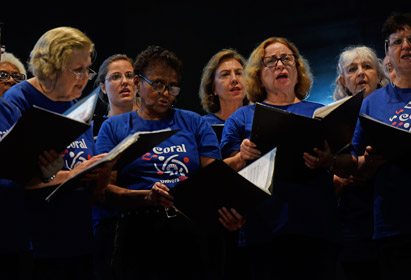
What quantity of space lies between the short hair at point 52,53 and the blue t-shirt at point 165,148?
36 centimetres

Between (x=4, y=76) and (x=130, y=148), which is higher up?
(x=4, y=76)

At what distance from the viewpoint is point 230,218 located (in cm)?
202

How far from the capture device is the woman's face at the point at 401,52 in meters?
2.35

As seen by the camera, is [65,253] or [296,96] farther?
[296,96]

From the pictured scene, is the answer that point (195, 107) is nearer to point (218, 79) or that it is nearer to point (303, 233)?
point (218, 79)

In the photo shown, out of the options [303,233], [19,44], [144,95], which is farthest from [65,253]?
[19,44]

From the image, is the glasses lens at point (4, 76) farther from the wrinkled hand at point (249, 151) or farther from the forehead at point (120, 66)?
the wrinkled hand at point (249, 151)

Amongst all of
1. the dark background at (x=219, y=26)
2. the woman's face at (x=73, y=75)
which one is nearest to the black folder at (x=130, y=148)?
the woman's face at (x=73, y=75)

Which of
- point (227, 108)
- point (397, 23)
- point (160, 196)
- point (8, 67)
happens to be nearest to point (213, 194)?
point (160, 196)

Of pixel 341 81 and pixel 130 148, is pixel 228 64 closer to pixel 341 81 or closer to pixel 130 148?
pixel 341 81

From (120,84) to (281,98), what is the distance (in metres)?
1.38

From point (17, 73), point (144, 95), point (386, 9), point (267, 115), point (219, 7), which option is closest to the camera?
point (267, 115)

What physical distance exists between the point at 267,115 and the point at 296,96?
30.0 inches

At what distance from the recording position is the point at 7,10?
4.44 m
